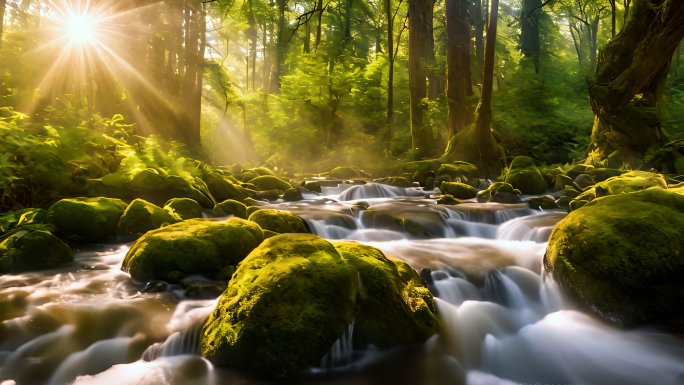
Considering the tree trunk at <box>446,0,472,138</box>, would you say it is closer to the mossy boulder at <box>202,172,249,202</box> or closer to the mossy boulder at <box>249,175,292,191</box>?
the mossy boulder at <box>249,175,292,191</box>

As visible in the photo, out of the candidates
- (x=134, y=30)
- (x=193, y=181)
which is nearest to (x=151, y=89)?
(x=134, y=30)

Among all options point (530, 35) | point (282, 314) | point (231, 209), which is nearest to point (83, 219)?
point (231, 209)

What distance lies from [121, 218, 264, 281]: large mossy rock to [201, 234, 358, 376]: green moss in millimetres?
1279

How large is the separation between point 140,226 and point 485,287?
5.36 meters

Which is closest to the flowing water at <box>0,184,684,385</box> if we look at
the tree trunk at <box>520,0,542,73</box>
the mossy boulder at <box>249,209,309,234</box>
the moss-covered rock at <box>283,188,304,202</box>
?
the mossy boulder at <box>249,209,309,234</box>

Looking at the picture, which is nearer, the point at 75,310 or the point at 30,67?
the point at 75,310

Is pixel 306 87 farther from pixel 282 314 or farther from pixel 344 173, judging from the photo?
pixel 282 314

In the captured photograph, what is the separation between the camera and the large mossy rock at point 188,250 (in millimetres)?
4719

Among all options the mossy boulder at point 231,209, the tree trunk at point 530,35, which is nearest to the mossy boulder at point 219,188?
the mossy boulder at point 231,209

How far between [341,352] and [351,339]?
0.51 feet

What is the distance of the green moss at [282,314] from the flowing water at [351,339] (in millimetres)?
126

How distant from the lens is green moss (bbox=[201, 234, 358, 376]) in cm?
305

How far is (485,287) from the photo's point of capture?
505 cm

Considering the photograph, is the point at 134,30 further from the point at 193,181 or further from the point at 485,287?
the point at 485,287
